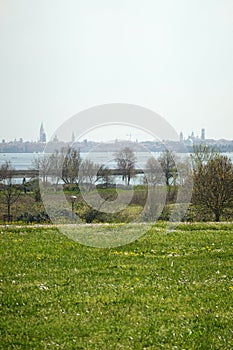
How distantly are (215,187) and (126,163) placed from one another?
5888 mm

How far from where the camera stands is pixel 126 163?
29688mm

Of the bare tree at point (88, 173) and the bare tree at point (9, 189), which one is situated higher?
the bare tree at point (88, 173)

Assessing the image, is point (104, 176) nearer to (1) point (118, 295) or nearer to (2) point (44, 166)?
(2) point (44, 166)

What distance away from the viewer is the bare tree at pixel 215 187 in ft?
104

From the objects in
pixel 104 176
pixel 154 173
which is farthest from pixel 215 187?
pixel 104 176

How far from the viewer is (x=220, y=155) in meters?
37.6

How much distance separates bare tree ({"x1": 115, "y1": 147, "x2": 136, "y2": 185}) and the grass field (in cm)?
1330

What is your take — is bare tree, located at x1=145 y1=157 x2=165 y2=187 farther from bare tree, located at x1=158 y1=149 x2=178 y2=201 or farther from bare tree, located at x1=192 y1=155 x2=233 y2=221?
bare tree, located at x1=192 y1=155 x2=233 y2=221

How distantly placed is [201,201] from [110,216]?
18.4 ft

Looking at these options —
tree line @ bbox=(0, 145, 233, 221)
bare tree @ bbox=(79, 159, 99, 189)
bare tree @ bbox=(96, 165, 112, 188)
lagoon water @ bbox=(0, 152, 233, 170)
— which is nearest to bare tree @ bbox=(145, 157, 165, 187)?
tree line @ bbox=(0, 145, 233, 221)

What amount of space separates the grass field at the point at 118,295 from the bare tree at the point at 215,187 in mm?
17013

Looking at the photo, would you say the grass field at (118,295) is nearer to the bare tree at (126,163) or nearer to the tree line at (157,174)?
the tree line at (157,174)

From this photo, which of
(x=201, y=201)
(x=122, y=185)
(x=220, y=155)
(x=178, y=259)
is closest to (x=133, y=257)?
(x=178, y=259)

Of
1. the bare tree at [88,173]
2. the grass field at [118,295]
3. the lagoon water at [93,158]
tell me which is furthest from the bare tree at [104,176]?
the grass field at [118,295]
